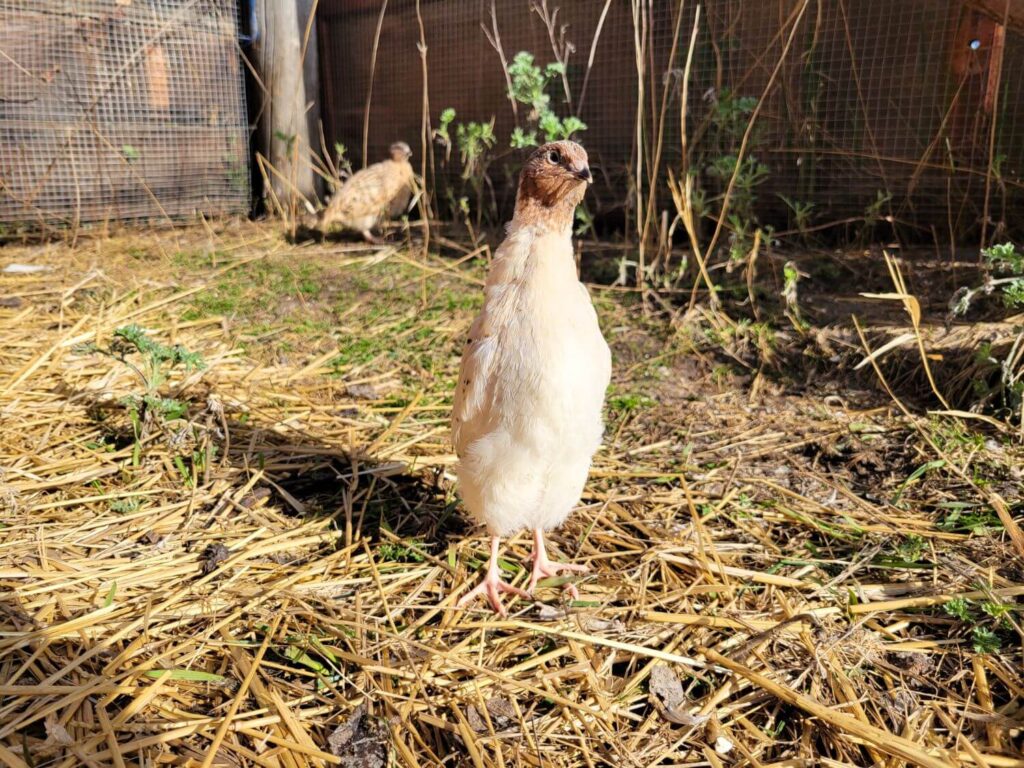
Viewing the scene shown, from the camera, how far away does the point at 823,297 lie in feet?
13.4

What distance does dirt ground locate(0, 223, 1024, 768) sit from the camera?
167cm

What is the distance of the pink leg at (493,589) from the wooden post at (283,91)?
205 inches

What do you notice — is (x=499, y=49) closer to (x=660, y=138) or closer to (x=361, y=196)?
(x=660, y=138)

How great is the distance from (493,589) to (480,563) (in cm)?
20

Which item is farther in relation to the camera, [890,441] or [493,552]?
[890,441]

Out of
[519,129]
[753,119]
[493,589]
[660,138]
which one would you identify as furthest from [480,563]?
[519,129]

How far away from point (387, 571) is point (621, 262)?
106 inches

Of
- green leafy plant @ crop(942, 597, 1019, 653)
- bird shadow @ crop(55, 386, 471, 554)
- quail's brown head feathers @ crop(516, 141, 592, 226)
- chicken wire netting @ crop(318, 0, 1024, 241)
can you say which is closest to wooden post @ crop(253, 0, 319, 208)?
chicken wire netting @ crop(318, 0, 1024, 241)

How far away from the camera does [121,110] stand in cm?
639

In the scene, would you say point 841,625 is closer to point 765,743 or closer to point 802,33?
point 765,743

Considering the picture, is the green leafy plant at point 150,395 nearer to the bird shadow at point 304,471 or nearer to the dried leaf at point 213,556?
the bird shadow at point 304,471

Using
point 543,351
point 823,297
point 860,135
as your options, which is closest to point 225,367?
point 543,351

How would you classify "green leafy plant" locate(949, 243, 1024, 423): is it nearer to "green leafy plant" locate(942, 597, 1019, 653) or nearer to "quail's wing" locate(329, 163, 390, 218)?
"green leafy plant" locate(942, 597, 1019, 653)

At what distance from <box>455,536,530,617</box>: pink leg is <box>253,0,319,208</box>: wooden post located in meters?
5.21
